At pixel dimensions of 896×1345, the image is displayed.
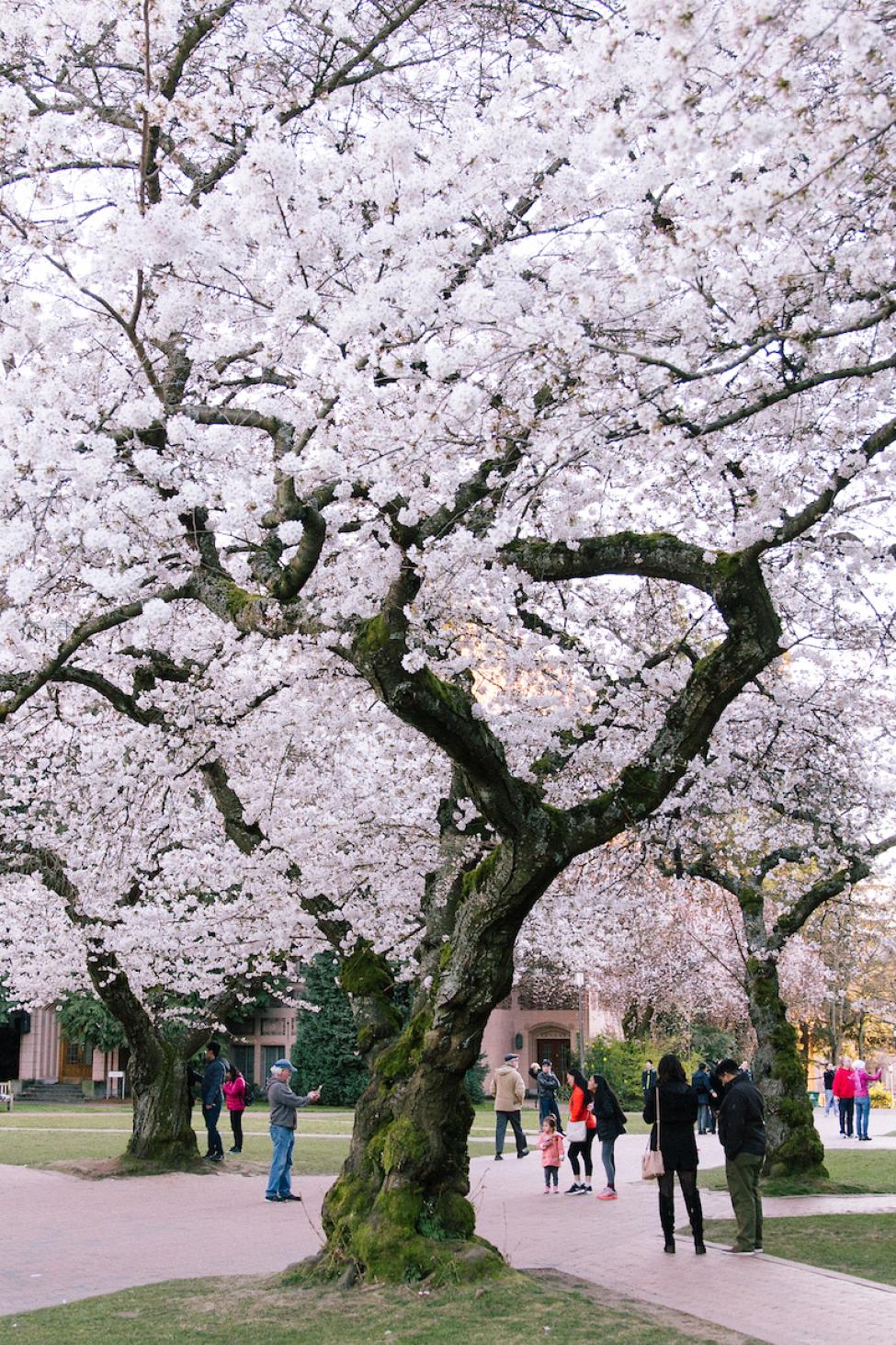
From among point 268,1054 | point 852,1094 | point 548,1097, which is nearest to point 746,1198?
point 548,1097

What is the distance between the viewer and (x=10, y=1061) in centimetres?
4250

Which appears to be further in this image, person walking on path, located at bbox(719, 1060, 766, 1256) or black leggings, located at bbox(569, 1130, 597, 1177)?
black leggings, located at bbox(569, 1130, 597, 1177)

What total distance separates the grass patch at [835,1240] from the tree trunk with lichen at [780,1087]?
8.40 ft

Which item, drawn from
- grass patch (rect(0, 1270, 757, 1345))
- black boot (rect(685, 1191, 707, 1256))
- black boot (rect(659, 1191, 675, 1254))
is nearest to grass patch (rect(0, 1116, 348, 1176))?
black boot (rect(659, 1191, 675, 1254))

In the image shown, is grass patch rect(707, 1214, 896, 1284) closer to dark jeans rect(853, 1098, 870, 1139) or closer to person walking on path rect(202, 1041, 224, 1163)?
person walking on path rect(202, 1041, 224, 1163)

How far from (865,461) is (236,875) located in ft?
25.8

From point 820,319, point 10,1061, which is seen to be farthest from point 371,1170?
point 10,1061

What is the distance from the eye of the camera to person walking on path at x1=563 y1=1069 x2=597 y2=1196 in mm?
13922

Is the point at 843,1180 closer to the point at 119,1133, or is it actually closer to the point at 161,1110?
the point at 161,1110

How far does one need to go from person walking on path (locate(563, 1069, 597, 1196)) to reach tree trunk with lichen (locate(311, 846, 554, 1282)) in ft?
18.4

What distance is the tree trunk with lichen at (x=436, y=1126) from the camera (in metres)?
7.82

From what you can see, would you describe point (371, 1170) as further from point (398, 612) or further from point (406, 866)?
point (406, 866)

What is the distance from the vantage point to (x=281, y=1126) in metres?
12.8

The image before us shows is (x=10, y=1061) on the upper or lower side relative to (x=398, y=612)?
lower
